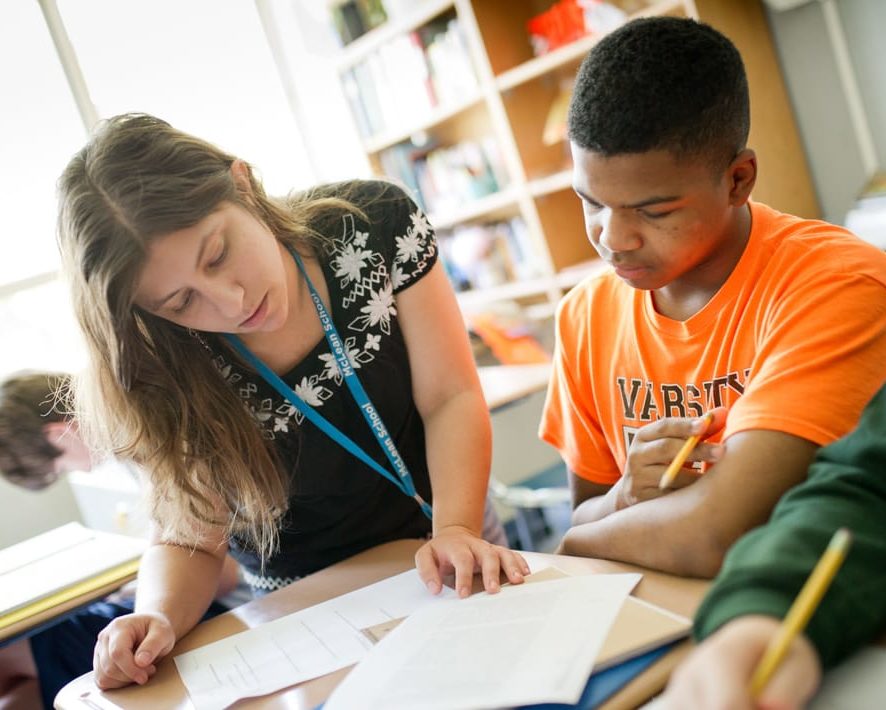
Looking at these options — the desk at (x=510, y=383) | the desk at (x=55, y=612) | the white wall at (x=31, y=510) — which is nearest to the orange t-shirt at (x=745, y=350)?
the desk at (x=55, y=612)

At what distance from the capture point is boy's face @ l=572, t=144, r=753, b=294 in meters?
0.96

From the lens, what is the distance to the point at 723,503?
0.83 m

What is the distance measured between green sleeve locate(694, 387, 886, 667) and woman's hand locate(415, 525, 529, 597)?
0.35m

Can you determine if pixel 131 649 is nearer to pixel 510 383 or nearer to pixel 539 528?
pixel 510 383

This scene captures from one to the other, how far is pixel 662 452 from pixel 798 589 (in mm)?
321

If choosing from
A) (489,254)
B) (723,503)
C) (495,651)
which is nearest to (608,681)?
(495,651)

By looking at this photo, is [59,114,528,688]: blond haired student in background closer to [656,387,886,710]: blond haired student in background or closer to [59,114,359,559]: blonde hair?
[59,114,359,559]: blonde hair

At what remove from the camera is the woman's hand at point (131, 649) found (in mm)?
1062

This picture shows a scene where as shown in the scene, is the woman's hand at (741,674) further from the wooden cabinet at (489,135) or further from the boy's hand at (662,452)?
the wooden cabinet at (489,135)

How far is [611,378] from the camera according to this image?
1.16 meters

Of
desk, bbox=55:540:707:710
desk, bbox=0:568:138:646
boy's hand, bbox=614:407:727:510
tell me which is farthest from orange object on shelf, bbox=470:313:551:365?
boy's hand, bbox=614:407:727:510

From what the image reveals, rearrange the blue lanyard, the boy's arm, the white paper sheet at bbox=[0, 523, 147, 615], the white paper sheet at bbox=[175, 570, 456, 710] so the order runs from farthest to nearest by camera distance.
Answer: the white paper sheet at bbox=[0, 523, 147, 615], the blue lanyard, the white paper sheet at bbox=[175, 570, 456, 710], the boy's arm

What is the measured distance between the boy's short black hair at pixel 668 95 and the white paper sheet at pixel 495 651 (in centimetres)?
47

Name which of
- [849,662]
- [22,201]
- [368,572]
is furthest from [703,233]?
[22,201]
